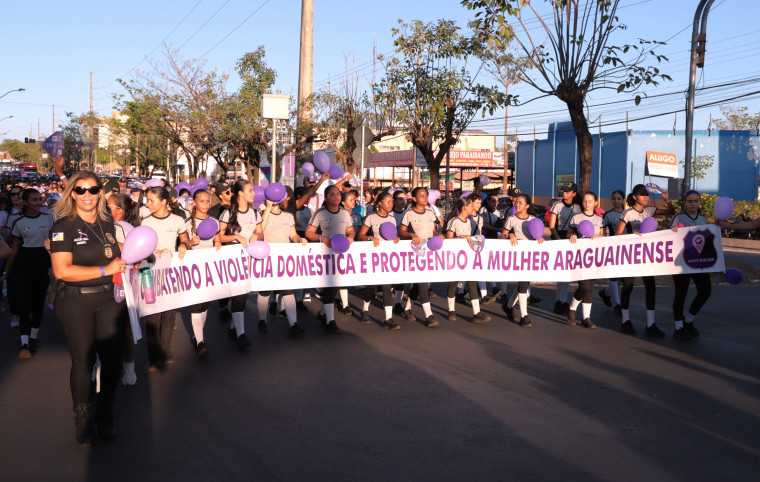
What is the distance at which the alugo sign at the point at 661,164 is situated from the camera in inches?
1692

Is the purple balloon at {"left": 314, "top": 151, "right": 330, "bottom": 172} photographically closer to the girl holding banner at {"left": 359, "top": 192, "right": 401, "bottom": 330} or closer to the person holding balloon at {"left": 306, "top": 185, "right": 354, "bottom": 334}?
the girl holding banner at {"left": 359, "top": 192, "right": 401, "bottom": 330}

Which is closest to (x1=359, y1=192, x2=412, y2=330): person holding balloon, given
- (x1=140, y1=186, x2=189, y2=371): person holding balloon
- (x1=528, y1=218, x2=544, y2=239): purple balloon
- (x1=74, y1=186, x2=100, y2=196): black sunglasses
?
(x1=528, y1=218, x2=544, y2=239): purple balloon

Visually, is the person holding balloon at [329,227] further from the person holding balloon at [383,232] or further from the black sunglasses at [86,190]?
the black sunglasses at [86,190]

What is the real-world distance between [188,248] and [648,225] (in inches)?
227

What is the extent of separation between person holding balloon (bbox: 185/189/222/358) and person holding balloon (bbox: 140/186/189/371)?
0.79ft

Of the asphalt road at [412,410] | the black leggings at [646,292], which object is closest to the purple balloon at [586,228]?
the black leggings at [646,292]

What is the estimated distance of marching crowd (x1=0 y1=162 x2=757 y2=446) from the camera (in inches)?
198

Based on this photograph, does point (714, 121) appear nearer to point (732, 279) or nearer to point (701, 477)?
point (732, 279)

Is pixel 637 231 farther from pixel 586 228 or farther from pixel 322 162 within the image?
pixel 322 162

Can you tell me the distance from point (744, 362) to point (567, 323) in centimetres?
259

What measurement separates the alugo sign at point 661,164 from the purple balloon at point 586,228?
3597cm

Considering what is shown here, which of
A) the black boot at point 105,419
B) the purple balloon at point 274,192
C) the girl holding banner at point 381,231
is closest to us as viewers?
the black boot at point 105,419

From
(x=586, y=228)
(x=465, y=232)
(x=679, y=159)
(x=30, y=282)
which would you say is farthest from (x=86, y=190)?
(x=679, y=159)

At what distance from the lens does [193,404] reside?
6113 millimetres
